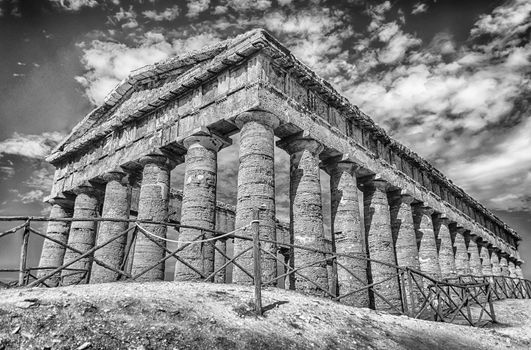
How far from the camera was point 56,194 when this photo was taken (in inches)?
723

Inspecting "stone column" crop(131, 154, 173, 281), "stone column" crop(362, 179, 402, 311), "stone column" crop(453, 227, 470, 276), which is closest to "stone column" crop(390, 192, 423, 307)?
"stone column" crop(362, 179, 402, 311)

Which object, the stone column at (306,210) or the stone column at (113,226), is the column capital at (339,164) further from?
the stone column at (113,226)

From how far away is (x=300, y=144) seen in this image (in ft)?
40.9

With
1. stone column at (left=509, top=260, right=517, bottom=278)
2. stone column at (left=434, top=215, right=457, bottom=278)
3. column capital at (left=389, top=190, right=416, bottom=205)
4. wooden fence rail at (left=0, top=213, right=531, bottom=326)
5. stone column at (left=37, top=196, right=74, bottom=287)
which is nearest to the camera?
wooden fence rail at (left=0, top=213, right=531, bottom=326)

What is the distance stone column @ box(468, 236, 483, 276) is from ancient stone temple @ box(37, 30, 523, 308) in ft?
16.9

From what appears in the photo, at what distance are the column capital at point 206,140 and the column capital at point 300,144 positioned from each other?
1.99 metres

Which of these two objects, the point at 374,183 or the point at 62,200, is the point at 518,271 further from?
the point at 62,200

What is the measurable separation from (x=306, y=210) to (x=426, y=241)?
31.6 ft

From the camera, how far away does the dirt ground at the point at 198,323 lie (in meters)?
4.41

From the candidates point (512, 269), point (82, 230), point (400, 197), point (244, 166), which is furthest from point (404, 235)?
point (512, 269)

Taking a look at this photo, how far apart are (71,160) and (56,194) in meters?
1.75

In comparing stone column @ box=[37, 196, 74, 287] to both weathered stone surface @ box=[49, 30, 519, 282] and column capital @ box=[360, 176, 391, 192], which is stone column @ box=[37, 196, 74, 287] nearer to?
weathered stone surface @ box=[49, 30, 519, 282]

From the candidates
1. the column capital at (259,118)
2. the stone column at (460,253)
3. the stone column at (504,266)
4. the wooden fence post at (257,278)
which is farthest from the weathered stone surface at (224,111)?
the stone column at (504,266)

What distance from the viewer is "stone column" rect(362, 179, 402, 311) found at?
13.9 metres
